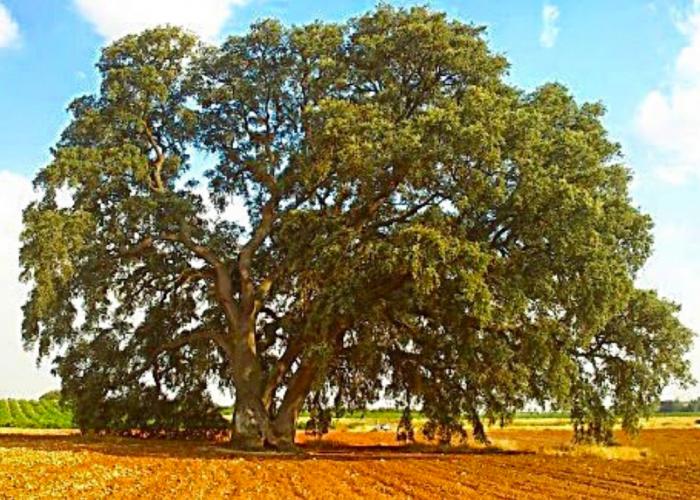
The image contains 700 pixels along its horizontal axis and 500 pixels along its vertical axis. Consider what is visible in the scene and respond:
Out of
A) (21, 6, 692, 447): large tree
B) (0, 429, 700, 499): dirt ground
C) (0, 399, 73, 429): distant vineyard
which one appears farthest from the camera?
(0, 399, 73, 429): distant vineyard

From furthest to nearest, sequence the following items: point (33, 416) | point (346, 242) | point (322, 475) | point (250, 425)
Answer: point (33, 416) → point (250, 425) → point (346, 242) → point (322, 475)

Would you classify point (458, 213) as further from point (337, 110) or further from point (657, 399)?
point (657, 399)

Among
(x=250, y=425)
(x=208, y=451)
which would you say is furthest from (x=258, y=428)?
(x=208, y=451)

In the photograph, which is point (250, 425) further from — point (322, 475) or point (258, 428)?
point (322, 475)

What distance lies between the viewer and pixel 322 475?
17234 mm

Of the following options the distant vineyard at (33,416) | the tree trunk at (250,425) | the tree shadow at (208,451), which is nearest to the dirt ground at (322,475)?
the tree shadow at (208,451)

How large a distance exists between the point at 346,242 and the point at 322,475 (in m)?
7.13

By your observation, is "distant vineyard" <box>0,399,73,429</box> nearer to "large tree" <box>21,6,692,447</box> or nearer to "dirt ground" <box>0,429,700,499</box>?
"large tree" <box>21,6,692,447</box>

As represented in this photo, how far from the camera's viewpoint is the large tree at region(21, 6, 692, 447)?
842 inches

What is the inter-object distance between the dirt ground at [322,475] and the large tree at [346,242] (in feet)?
8.83

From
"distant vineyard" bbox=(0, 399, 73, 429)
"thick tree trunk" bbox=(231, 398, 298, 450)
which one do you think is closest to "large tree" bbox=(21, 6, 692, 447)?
"thick tree trunk" bbox=(231, 398, 298, 450)

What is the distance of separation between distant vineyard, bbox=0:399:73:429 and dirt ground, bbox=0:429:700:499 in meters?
39.3

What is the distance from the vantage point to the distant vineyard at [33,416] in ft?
201

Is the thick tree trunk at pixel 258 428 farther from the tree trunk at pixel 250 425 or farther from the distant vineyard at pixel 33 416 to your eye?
the distant vineyard at pixel 33 416
